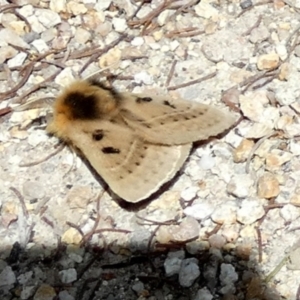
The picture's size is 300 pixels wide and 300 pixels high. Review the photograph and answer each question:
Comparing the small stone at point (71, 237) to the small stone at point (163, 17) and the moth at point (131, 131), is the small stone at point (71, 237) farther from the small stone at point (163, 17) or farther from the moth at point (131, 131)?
the small stone at point (163, 17)

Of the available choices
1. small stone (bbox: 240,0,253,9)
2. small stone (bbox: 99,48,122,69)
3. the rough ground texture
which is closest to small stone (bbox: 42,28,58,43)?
the rough ground texture

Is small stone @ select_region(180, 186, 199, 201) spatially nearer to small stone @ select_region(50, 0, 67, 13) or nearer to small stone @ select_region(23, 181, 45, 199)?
small stone @ select_region(23, 181, 45, 199)

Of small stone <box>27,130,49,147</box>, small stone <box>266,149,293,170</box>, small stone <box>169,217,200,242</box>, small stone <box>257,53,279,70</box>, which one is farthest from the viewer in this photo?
small stone <box>257,53,279,70</box>

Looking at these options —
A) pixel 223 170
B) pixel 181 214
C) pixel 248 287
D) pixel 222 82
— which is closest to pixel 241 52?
pixel 222 82

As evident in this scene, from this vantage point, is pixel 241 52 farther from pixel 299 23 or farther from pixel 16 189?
pixel 16 189

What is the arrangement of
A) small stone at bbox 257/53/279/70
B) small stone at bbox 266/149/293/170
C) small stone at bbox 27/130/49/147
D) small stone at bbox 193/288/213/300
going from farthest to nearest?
small stone at bbox 257/53/279/70 → small stone at bbox 27/130/49/147 → small stone at bbox 266/149/293/170 → small stone at bbox 193/288/213/300

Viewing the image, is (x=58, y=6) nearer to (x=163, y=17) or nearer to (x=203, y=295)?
(x=163, y=17)

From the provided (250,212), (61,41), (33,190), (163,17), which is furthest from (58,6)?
(250,212)

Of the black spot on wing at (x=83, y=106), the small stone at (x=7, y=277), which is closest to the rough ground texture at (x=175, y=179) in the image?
the small stone at (x=7, y=277)
